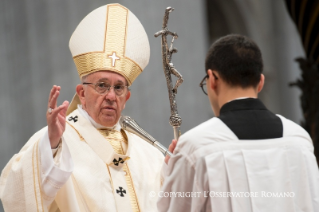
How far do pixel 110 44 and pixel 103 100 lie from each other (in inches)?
16.7

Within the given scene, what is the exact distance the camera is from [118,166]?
3662mm

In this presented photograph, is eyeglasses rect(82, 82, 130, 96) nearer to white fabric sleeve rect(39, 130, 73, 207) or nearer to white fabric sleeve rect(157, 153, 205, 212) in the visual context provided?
white fabric sleeve rect(39, 130, 73, 207)

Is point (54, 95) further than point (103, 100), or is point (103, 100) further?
point (103, 100)

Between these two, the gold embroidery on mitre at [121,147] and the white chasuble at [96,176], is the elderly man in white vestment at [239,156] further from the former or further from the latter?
the gold embroidery on mitre at [121,147]

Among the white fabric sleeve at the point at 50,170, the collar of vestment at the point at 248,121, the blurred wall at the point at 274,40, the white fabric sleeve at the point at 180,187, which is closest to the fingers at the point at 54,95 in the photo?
the white fabric sleeve at the point at 50,170

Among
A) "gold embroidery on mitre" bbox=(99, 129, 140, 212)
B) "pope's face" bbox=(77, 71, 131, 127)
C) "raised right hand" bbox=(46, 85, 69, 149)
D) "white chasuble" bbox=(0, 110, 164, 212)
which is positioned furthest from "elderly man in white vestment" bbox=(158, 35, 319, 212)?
"pope's face" bbox=(77, 71, 131, 127)

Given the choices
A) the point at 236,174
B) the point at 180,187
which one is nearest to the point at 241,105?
the point at 236,174

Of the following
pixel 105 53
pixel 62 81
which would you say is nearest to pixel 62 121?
pixel 105 53

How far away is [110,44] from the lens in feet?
12.7

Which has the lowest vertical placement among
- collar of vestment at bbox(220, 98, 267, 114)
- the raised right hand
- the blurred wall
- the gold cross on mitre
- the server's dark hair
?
the blurred wall

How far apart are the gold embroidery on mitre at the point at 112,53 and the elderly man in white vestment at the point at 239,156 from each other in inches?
49.8

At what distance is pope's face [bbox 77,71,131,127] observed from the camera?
3688mm

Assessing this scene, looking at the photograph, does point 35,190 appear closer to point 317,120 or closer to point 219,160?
point 219,160

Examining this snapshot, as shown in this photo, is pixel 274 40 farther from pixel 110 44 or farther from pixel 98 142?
pixel 98 142
